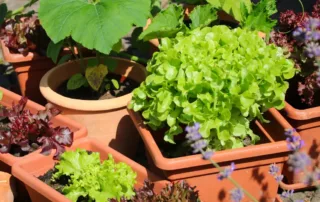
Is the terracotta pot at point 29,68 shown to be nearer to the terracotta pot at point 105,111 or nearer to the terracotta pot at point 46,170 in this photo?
the terracotta pot at point 105,111

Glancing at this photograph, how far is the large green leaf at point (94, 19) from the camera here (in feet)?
9.17

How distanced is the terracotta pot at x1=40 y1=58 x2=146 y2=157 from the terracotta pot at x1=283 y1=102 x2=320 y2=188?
837mm

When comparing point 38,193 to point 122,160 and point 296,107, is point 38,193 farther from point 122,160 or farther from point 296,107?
point 296,107

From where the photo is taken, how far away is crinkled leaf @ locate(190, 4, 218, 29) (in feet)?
9.71

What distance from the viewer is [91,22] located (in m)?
2.83

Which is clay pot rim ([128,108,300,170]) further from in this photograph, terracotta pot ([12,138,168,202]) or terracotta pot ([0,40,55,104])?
terracotta pot ([0,40,55,104])

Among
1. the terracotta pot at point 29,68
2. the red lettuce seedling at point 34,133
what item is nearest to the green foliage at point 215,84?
the red lettuce seedling at point 34,133

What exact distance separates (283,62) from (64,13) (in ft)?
3.53

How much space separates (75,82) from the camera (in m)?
3.26

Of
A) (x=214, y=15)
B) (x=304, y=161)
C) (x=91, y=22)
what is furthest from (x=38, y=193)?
(x=304, y=161)

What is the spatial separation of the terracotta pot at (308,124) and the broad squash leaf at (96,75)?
38.8 inches

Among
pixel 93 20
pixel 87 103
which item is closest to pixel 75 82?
pixel 87 103

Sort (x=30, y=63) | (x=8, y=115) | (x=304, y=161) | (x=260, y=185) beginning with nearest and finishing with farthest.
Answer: (x=304, y=161) < (x=260, y=185) < (x=8, y=115) < (x=30, y=63)

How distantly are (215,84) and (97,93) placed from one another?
3.34 ft
